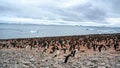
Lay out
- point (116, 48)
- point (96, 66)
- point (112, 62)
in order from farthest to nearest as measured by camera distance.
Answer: point (116, 48)
point (112, 62)
point (96, 66)

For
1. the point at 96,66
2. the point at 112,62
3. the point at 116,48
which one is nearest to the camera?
the point at 96,66

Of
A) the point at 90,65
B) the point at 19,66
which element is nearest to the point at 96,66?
the point at 90,65

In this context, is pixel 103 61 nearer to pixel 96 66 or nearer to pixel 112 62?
pixel 112 62

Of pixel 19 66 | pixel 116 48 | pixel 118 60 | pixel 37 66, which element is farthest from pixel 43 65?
pixel 116 48

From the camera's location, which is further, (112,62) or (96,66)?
(112,62)

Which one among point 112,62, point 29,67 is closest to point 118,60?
point 112,62

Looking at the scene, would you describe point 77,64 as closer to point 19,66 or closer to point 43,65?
point 43,65

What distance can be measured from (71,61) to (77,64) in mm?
801

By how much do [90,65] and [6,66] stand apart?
4.45m

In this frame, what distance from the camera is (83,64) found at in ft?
44.7

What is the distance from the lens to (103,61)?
14.3 m

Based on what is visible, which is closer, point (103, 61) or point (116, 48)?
point (103, 61)

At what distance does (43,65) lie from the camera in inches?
538

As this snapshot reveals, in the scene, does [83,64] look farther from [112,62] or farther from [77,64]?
[112,62]
